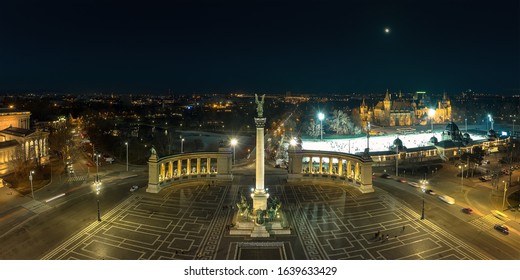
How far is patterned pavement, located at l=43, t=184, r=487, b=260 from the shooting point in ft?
75.8

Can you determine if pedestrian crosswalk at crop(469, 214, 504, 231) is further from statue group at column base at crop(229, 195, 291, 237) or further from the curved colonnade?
statue group at column base at crop(229, 195, 291, 237)

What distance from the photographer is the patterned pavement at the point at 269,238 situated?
909 inches

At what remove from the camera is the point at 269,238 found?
25.5 m

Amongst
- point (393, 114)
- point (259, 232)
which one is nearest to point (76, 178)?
point (259, 232)

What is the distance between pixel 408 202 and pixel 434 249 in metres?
9.86

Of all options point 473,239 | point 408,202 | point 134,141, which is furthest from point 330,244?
point 134,141

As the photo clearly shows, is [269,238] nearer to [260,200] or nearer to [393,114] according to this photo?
[260,200]

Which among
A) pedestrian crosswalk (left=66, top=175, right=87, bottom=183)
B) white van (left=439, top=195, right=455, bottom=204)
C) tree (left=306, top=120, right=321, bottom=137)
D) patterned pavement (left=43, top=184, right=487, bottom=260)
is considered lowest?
patterned pavement (left=43, top=184, right=487, bottom=260)

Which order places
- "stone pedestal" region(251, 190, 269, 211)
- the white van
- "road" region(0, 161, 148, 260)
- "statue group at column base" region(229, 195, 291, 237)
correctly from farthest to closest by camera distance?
the white van
"stone pedestal" region(251, 190, 269, 211)
"statue group at column base" region(229, 195, 291, 237)
"road" region(0, 161, 148, 260)

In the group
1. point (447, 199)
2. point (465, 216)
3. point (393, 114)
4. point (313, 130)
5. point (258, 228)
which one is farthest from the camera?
point (393, 114)

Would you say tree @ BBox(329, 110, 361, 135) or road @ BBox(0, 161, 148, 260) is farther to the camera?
tree @ BBox(329, 110, 361, 135)

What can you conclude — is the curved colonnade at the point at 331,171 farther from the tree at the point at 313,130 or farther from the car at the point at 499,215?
the tree at the point at 313,130

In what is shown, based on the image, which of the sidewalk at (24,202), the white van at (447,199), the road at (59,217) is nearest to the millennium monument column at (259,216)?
the road at (59,217)

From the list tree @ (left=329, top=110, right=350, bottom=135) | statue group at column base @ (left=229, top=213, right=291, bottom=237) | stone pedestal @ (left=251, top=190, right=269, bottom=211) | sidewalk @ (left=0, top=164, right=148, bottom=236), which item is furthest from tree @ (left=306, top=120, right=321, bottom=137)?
statue group at column base @ (left=229, top=213, right=291, bottom=237)
